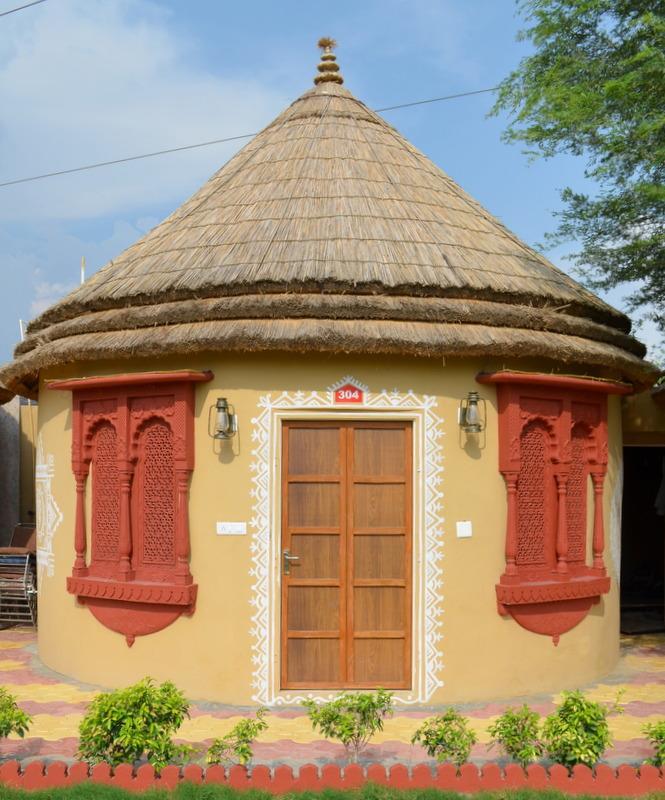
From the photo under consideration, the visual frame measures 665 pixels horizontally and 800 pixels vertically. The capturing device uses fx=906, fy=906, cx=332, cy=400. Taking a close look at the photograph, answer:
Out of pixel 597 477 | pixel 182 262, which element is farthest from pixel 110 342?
pixel 597 477

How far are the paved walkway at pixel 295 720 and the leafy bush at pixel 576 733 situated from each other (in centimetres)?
64

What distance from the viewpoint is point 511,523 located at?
7.34 meters

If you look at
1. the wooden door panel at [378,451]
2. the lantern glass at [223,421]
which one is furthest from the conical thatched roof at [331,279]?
the wooden door panel at [378,451]

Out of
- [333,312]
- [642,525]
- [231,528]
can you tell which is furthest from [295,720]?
[642,525]

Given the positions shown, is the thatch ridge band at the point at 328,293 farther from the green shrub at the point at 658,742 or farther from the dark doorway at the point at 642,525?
the dark doorway at the point at 642,525

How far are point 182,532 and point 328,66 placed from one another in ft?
19.1

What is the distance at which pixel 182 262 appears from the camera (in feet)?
25.7

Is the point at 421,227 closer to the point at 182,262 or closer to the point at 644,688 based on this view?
the point at 182,262

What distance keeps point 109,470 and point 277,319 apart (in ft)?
6.68

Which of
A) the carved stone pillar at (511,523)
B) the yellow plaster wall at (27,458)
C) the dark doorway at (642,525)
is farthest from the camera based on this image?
the yellow plaster wall at (27,458)

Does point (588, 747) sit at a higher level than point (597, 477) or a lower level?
lower

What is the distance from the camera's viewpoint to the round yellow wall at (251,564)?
7098mm

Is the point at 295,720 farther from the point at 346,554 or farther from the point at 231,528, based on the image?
the point at 231,528

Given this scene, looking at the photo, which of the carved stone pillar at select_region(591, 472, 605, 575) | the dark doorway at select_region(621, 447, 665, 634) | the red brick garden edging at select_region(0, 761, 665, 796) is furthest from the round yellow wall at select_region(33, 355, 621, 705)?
the dark doorway at select_region(621, 447, 665, 634)
